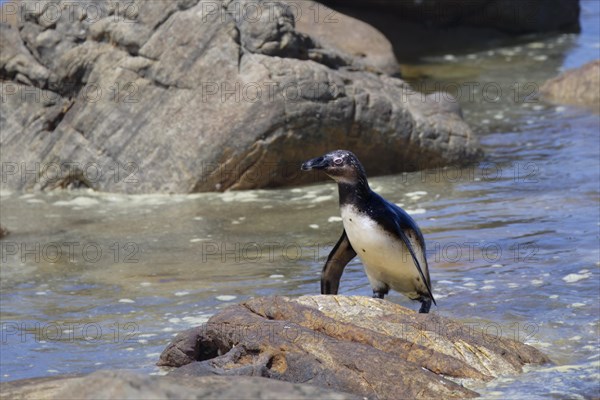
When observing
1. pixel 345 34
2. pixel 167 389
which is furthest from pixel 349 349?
pixel 345 34

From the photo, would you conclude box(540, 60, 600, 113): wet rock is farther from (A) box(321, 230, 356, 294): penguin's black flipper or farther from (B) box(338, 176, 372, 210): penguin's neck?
(B) box(338, 176, 372, 210): penguin's neck

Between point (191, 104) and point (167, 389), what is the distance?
7586mm

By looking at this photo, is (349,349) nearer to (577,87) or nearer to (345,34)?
(345,34)

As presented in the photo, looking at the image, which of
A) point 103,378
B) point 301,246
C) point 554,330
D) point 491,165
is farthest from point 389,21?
point 103,378

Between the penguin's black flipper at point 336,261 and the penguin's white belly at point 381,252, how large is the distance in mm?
132

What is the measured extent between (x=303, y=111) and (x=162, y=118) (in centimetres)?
130

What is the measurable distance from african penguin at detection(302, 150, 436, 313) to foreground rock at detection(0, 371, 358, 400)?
8.08ft

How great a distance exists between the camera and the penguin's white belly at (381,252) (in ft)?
19.1

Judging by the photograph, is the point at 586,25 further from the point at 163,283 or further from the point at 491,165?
the point at 163,283

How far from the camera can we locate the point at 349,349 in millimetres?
5180

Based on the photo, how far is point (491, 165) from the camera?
11164 millimetres

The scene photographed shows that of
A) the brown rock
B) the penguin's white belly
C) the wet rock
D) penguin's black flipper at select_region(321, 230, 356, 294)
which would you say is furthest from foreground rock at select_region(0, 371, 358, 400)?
the wet rock

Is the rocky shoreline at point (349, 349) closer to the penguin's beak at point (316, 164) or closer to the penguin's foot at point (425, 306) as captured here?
the penguin's foot at point (425, 306)

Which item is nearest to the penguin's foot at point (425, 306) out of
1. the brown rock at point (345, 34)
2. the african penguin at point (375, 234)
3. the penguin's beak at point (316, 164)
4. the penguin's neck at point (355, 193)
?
the african penguin at point (375, 234)
